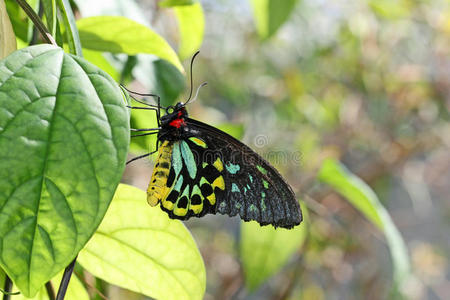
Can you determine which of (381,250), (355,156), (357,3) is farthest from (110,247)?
(381,250)

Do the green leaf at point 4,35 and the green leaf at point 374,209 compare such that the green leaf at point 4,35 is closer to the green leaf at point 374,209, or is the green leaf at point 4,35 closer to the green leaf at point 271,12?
the green leaf at point 271,12

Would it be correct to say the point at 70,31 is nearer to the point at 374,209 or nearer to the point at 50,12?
the point at 50,12

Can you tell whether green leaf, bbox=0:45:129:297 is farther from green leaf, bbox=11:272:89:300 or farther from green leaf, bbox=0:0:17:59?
green leaf, bbox=11:272:89:300

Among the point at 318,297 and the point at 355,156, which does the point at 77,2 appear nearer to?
the point at 318,297

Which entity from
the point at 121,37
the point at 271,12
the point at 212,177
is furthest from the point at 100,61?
the point at 271,12

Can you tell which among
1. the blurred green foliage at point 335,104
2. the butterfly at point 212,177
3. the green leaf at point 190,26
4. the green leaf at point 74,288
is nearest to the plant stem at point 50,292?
the green leaf at point 74,288

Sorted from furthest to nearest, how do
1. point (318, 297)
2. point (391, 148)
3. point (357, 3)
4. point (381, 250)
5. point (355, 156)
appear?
1. point (381, 250)
2. point (355, 156)
3. point (318, 297)
4. point (357, 3)
5. point (391, 148)
